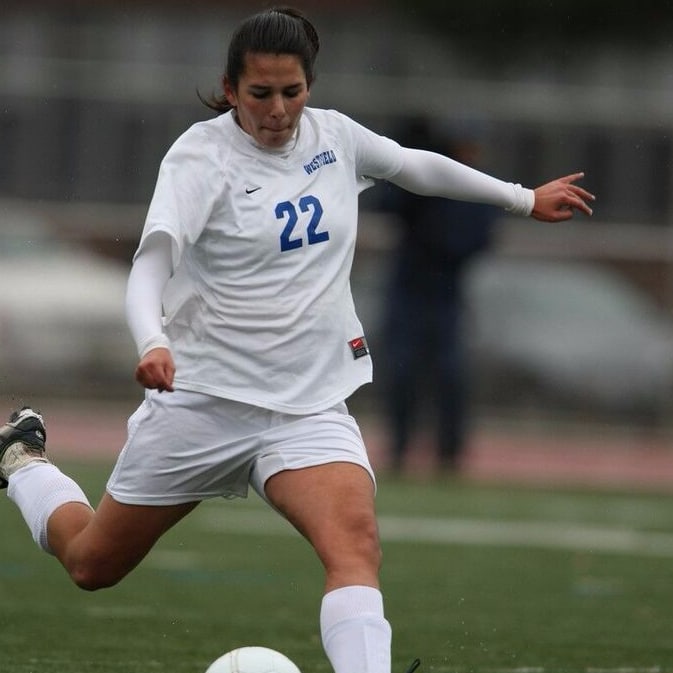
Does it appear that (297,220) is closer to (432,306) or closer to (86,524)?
(86,524)

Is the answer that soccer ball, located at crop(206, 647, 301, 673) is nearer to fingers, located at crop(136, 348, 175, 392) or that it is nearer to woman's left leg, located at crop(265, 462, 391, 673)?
woman's left leg, located at crop(265, 462, 391, 673)

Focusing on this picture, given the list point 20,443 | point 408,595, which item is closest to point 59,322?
point 408,595

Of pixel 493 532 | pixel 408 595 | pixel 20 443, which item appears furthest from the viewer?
pixel 493 532

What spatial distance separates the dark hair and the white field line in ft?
18.7

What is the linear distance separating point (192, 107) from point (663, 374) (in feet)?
23.1

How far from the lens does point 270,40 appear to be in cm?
513

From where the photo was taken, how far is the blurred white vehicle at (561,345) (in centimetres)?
1731

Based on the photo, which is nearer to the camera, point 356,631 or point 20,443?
point 356,631

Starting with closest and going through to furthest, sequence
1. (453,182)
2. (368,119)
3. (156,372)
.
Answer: (156,372)
(453,182)
(368,119)

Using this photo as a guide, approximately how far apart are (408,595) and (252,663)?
3.51 m

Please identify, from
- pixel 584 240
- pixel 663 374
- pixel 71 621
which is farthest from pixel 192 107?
pixel 71 621

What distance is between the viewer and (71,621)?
7430 millimetres

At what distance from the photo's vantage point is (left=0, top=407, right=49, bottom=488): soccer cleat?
20.5 feet

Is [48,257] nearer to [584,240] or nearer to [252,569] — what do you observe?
[584,240]
